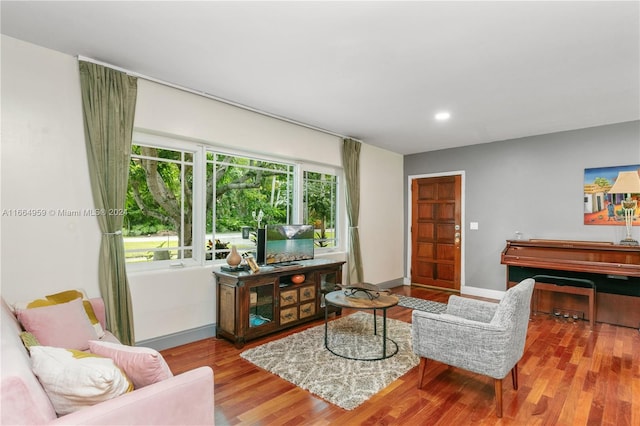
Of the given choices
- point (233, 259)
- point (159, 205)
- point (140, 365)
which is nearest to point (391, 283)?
point (233, 259)

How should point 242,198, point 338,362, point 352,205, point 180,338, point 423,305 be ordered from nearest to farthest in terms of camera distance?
1. point 338,362
2. point 180,338
3. point 242,198
4. point 423,305
5. point 352,205

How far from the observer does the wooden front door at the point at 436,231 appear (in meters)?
5.86

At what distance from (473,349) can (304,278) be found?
83.0 inches

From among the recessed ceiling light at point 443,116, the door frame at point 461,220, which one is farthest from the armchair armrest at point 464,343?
the door frame at point 461,220

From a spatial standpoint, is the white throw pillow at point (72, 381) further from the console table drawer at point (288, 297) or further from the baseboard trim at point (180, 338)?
the console table drawer at point (288, 297)

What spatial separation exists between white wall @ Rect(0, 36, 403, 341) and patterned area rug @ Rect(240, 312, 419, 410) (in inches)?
Result: 37.4

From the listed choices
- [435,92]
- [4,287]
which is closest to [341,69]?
[435,92]

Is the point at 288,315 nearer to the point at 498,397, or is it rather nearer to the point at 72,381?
the point at 498,397

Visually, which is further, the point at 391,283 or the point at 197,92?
the point at 391,283

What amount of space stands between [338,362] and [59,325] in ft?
6.82

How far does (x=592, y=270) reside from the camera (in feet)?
13.1

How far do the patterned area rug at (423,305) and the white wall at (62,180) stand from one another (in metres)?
2.83

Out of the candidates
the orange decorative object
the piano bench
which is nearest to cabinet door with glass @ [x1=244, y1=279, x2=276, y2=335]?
the orange decorative object

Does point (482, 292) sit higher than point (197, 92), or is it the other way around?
point (197, 92)
